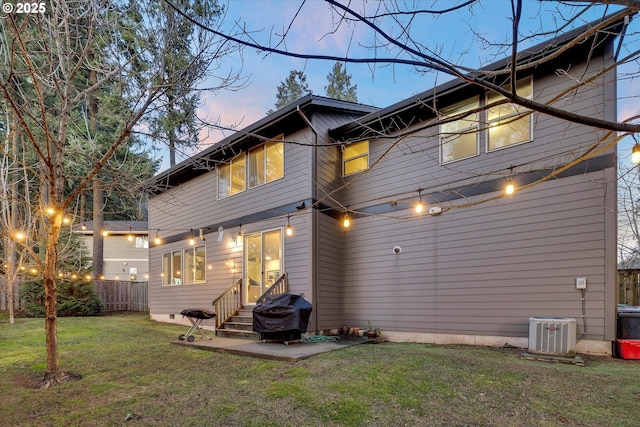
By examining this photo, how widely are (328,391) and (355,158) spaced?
240 inches

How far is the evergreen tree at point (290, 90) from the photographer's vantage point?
23.8 m

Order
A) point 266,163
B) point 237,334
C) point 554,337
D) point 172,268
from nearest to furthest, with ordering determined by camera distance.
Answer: point 554,337
point 237,334
point 266,163
point 172,268

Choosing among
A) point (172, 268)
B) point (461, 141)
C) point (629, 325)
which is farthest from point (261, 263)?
point (629, 325)

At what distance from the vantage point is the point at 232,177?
10.2 metres

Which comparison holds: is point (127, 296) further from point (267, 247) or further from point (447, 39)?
point (447, 39)

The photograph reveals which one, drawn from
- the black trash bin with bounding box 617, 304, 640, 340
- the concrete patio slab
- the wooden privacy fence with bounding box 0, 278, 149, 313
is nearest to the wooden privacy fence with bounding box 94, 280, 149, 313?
the wooden privacy fence with bounding box 0, 278, 149, 313

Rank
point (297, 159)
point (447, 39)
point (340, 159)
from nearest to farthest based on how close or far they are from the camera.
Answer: point (447, 39)
point (297, 159)
point (340, 159)

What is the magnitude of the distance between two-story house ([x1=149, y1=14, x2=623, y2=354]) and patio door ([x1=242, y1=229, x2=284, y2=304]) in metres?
0.04

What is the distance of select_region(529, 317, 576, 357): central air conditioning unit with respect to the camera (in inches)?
207

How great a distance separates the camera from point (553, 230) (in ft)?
19.7

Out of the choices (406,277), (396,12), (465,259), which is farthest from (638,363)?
(396,12)

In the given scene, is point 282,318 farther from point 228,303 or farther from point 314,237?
point 228,303

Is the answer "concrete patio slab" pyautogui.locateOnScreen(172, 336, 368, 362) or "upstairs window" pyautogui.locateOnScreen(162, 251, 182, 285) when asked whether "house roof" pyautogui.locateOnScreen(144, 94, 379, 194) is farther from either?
"upstairs window" pyautogui.locateOnScreen(162, 251, 182, 285)

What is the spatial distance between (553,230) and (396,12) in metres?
5.52
